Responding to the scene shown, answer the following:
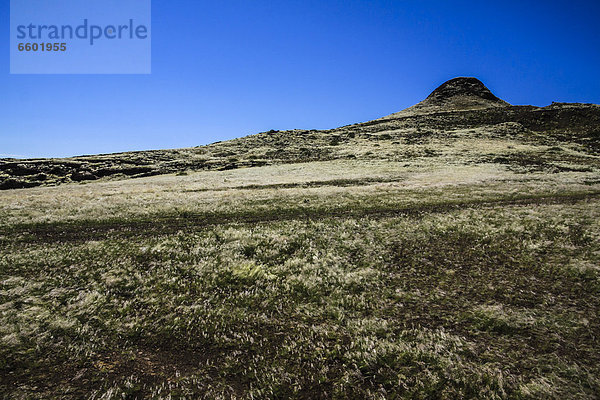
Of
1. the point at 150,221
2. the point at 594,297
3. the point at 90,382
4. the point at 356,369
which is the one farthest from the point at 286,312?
the point at 150,221

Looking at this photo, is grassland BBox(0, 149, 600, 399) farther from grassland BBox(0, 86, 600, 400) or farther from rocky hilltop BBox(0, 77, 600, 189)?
rocky hilltop BBox(0, 77, 600, 189)

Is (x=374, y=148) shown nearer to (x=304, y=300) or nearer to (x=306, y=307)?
(x=304, y=300)

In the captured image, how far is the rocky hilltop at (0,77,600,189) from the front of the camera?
6325cm

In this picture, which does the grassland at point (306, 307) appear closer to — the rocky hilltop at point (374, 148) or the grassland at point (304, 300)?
the grassland at point (304, 300)

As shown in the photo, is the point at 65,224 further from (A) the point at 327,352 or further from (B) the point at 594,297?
(B) the point at 594,297

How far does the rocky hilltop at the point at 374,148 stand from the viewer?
63.2 meters

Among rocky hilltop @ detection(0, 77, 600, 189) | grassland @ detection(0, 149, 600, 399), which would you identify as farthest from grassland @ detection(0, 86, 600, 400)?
rocky hilltop @ detection(0, 77, 600, 189)

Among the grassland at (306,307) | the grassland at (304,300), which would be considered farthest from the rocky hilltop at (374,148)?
the grassland at (306,307)

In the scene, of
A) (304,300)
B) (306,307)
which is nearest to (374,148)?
(304,300)

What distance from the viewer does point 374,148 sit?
86000 millimetres

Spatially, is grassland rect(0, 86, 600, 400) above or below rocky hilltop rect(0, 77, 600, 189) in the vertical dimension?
below

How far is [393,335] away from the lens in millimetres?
8688

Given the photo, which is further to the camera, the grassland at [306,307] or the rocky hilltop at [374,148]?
the rocky hilltop at [374,148]

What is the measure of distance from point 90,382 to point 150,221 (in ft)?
53.3
